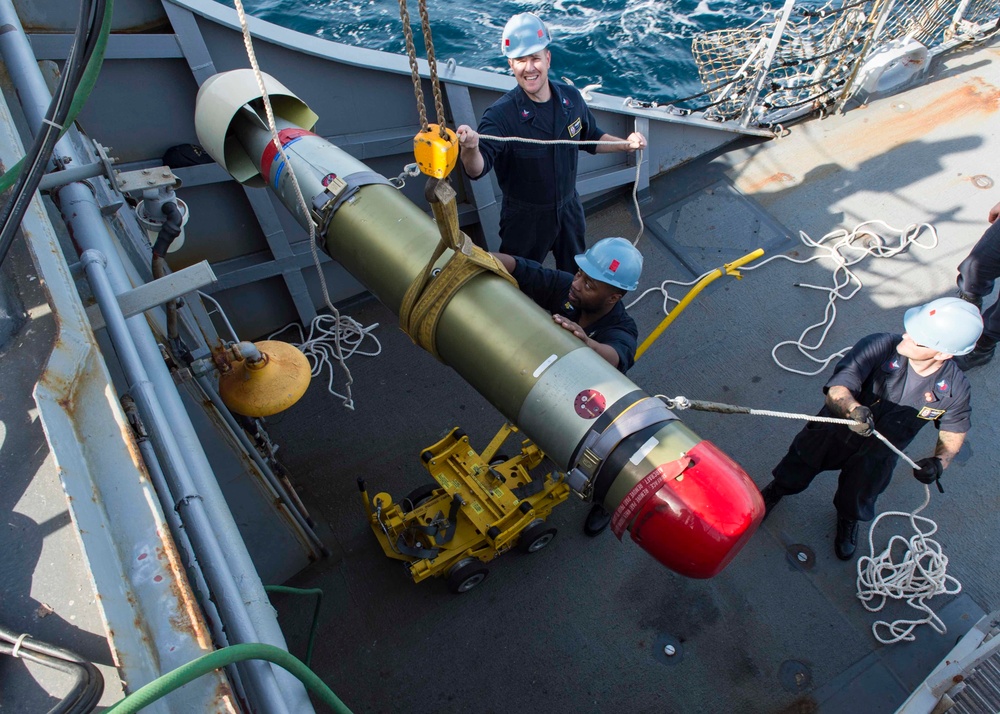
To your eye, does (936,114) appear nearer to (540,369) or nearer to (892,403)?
(892,403)

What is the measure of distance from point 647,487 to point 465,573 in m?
1.54

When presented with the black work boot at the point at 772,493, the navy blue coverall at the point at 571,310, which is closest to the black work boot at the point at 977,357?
the black work boot at the point at 772,493

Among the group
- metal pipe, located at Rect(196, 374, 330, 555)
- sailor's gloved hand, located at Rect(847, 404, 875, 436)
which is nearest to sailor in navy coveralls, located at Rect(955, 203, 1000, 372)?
sailor's gloved hand, located at Rect(847, 404, 875, 436)

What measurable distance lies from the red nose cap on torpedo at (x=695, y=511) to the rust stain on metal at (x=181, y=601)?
1.27 metres

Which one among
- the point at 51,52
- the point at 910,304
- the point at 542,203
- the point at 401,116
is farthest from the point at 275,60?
the point at 910,304

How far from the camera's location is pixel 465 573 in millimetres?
3254

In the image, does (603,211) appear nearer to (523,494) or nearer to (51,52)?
(523,494)

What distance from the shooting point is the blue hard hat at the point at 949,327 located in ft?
9.00

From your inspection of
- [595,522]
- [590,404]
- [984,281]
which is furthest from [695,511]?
[984,281]

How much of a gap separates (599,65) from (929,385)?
6.62 m

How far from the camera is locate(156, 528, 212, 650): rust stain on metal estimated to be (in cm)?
125

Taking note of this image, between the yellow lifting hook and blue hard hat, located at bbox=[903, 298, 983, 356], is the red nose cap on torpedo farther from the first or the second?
blue hard hat, located at bbox=[903, 298, 983, 356]

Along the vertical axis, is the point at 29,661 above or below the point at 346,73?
below

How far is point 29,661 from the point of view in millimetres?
1224
